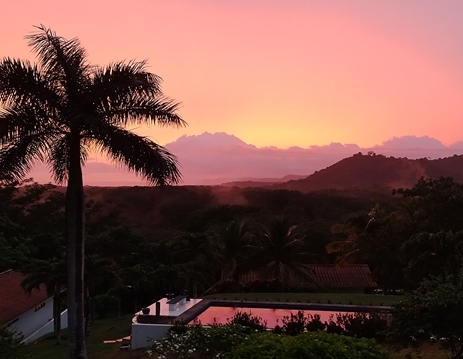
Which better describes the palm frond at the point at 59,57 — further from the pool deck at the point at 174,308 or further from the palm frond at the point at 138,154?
the pool deck at the point at 174,308

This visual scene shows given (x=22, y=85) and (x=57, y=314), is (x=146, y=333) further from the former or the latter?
(x=57, y=314)

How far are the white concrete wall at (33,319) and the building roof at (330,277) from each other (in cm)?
1157

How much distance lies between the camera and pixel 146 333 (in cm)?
1627

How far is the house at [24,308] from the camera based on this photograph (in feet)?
79.8

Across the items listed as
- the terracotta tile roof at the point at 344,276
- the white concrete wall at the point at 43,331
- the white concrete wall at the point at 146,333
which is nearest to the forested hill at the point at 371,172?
the terracotta tile roof at the point at 344,276

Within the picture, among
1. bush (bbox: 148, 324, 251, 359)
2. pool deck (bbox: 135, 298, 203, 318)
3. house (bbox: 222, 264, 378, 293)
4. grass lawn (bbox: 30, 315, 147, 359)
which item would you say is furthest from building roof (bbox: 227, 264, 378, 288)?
bush (bbox: 148, 324, 251, 359)

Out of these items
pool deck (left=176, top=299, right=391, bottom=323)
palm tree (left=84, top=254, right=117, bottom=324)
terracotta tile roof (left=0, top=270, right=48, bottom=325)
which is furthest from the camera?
palm tree (left=84, top=254, right=117, bottom=324)

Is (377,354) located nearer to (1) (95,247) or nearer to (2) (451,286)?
(2) (451,286)

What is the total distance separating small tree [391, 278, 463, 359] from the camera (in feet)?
32.4

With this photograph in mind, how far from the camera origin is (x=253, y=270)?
3378cm

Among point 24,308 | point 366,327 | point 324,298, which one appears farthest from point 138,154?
point 24,308

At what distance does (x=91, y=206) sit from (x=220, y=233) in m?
29.3

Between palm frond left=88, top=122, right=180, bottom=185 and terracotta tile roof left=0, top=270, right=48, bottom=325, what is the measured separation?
45.4 ft

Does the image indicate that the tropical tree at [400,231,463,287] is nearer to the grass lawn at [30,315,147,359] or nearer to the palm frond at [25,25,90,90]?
the grass lawn at [30,315,147,359]
